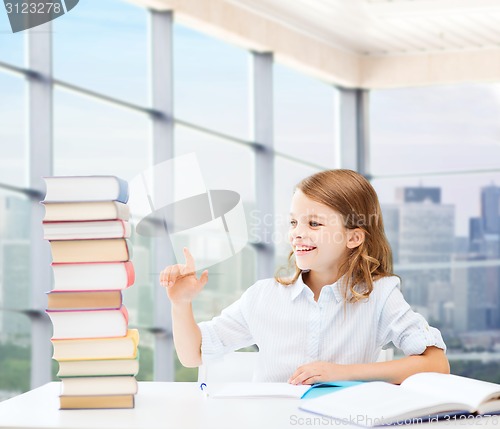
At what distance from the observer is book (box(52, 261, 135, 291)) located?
1818 mm

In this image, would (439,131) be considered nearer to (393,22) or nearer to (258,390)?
(393,22)

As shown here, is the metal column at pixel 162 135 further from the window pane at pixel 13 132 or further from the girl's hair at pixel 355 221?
the girl's hair at pixel 355 221

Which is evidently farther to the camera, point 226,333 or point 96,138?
point 96,138

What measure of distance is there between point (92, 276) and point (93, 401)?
0.25m

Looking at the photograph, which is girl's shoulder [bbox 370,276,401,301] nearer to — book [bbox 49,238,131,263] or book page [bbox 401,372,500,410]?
book page [bbox 401,372,500,410]

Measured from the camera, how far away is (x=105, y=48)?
5.64 meters

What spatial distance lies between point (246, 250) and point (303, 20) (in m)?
1.89

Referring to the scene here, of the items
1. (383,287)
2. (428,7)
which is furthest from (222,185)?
(383,287)

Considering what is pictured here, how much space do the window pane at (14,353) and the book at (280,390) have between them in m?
3.23

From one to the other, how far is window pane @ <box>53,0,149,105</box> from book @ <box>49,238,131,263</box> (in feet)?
11.4

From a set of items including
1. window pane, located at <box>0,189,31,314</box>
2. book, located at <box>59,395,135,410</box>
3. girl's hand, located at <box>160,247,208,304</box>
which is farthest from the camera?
window pane, located at <box>0,189,31,314</box>

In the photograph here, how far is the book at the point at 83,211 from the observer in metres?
1.82

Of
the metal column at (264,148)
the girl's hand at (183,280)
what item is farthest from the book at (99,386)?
the metal column at (264,148)

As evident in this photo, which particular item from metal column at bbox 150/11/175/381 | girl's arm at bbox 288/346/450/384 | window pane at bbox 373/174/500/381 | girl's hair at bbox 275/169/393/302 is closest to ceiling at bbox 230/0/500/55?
metal column at bbox 150/11/175/381
